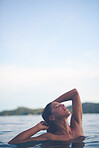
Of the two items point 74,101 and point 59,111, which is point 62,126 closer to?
point 59,111

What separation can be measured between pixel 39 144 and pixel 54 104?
45.1 inches

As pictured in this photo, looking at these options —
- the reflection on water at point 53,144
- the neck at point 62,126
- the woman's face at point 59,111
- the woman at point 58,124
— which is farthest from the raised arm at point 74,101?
the reflection on water at point 53,144

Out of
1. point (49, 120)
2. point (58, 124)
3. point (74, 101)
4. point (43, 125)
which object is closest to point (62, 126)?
point (58, 124)

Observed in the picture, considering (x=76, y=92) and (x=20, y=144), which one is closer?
(x=20, y=144)

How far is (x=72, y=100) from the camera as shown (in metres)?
5.41

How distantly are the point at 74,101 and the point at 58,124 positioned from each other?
850 mm

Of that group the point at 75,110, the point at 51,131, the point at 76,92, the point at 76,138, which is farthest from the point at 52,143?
the point at 76,92

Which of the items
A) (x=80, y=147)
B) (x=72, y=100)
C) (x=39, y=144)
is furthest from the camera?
(x=72, y=100)

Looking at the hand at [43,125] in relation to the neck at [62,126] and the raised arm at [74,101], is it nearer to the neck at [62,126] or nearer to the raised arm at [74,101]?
the neck at [62,126]

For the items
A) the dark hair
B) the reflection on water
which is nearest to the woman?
the dark hair

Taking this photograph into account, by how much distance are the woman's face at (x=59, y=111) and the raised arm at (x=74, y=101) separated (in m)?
0.33

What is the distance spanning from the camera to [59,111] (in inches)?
191

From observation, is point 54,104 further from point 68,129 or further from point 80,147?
point 80,147

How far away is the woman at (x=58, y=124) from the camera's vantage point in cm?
476
